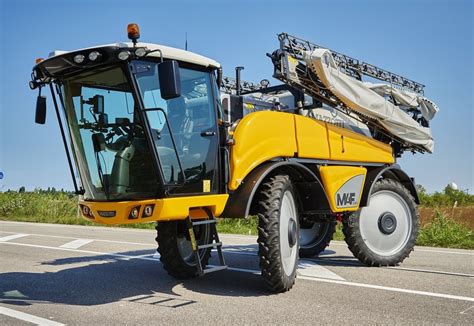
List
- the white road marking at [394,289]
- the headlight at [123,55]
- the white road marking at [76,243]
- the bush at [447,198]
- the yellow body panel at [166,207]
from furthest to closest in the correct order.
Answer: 1. the bush at [447,198]
2. the white road marking at [76,243]
3. the white road marking at [394,289]
4. the yellow body panel at [166,207]
5. the headlight at [123,55]

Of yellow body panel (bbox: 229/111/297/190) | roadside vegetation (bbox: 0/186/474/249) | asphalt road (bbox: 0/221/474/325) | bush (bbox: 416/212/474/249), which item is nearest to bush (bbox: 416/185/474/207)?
roadside vegetation (bbox: 0/186/474/249)

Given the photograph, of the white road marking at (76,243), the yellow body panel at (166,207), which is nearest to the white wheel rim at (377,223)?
the yellow body panel at (166,207)

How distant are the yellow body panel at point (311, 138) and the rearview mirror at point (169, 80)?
2309 millimetres

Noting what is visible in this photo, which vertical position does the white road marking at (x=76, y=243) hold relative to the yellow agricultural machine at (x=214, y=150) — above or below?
below

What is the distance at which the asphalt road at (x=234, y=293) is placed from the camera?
15.8ft

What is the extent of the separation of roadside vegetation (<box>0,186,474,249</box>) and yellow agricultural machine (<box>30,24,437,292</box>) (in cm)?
401

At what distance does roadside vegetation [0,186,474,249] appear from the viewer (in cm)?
1167

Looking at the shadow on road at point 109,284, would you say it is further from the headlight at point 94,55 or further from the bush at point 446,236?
the bush at point 446,236

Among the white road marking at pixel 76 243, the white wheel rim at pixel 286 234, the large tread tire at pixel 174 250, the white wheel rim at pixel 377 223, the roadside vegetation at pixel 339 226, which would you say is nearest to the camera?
the white wheel rim at pixel 286 234

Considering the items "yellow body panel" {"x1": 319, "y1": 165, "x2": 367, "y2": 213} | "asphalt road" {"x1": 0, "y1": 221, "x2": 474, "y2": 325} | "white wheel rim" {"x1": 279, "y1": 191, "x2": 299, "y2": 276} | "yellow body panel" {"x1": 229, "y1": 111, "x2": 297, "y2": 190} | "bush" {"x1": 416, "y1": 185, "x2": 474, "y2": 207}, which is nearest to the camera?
"asphalt road" {"x1": 0, "y1": 221, "x2": 474, "y2": 325}


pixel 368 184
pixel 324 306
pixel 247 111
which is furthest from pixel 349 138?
pixel 324 306

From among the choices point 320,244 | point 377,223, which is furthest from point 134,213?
point 320,244

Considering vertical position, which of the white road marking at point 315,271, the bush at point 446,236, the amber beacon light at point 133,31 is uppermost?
the amber beacon light at point 133,31

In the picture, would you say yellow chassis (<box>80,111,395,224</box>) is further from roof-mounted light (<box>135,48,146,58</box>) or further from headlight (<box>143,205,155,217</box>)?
roof-mounted light (<box>135,48,146,58</box>)
